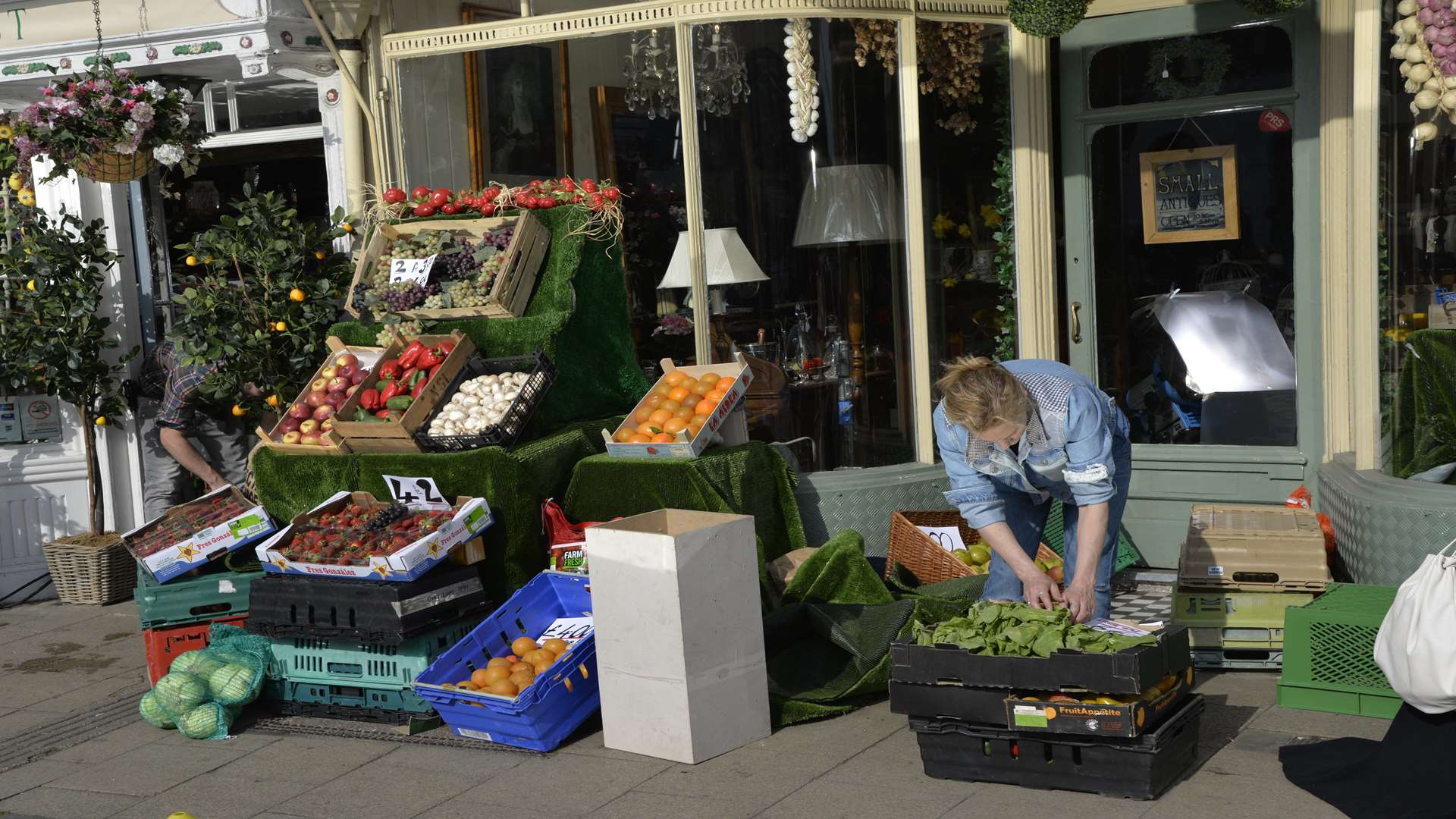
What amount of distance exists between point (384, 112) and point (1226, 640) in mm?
5259

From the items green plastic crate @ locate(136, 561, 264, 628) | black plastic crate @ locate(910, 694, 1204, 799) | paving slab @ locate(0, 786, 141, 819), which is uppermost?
green plastic crate @ locate(136, 561, 264, 628)

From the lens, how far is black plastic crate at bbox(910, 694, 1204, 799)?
448cm

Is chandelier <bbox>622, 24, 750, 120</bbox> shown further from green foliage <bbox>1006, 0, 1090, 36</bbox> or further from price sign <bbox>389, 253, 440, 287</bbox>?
green foliage <bbox>1006, 0, 1090, 36</bbox>

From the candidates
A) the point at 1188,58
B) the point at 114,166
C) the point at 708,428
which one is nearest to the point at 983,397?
the point at 708,428

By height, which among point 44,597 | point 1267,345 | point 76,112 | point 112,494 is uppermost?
point 76,112

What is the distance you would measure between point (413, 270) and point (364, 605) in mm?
1991

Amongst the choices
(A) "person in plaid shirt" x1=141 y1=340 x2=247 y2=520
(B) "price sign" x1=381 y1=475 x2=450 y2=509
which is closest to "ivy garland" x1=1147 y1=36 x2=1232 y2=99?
(B) "price sign" x1=381 y1=475 x2=450 y2=509

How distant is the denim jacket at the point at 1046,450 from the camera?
488 cm

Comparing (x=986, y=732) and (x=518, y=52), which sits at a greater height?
(x=518, y=52)

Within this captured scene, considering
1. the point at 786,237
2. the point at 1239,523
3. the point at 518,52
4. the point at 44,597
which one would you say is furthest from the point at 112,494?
the point at 1239,523

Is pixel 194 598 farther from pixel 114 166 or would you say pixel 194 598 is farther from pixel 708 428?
pixel 114 166

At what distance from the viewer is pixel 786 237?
739 cm

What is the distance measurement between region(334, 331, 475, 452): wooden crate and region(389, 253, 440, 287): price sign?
0.38 metres

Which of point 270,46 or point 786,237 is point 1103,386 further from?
point 270,46
